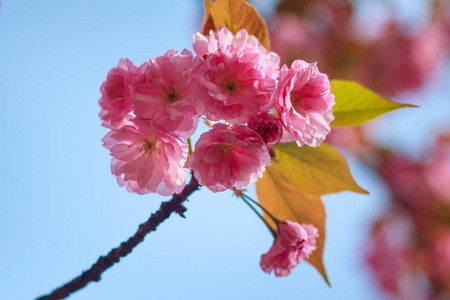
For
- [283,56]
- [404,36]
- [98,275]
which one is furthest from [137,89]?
[404,36]

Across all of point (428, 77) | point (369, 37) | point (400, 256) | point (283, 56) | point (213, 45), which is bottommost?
point (400, 256)

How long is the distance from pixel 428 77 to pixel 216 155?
7.81ft

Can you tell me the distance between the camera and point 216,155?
1.63 feet

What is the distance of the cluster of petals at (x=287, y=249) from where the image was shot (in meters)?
0.62

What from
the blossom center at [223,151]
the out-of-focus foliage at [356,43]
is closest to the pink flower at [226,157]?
the blossom center at [223,151]

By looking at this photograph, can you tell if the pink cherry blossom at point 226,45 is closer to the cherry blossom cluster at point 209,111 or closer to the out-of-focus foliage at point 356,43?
the cherry blossom cluster at point 209,111

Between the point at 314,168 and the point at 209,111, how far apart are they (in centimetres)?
26

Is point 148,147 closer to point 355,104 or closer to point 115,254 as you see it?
point 115,254

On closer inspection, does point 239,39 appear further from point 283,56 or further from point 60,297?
point 283,56

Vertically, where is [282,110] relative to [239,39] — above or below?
below

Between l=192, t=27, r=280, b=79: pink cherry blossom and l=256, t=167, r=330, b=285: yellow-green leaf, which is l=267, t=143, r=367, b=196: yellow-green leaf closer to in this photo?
l=256, t=167, r=330, b=285: yellow-green leaf

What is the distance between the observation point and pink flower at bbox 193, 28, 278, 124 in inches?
18.8

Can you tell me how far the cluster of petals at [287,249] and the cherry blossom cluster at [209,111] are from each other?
0.16 m

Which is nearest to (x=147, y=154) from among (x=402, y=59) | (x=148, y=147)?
(x=148, y=147)
